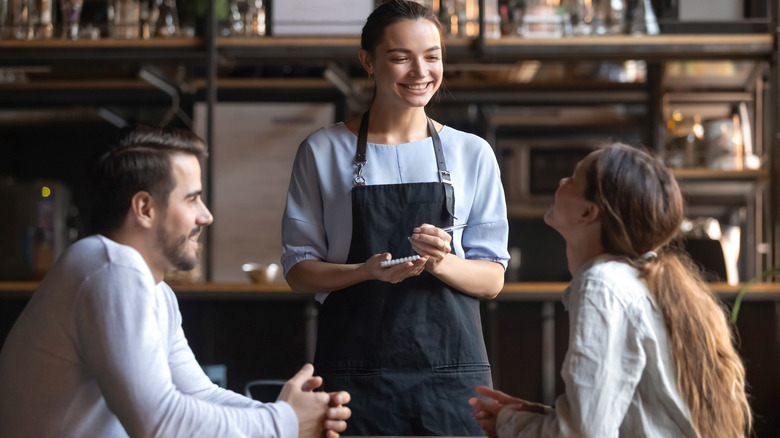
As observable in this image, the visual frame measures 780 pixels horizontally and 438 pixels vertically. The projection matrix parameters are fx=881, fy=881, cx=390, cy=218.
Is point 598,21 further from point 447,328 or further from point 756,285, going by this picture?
point 447,328

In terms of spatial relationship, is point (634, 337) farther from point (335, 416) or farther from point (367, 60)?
point (367, 60)

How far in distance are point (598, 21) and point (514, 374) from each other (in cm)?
159

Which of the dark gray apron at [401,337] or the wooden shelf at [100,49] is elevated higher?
the wooden shelf at [100,49]

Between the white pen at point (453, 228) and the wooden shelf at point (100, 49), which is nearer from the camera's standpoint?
the white pen at point (453, 228)

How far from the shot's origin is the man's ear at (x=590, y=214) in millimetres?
1429

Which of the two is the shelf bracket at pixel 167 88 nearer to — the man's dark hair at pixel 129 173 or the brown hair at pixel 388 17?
the brown hair at pixel 388 17

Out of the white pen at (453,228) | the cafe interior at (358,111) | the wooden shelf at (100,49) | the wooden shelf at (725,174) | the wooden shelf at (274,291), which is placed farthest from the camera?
the wooden shelf at (725,174)

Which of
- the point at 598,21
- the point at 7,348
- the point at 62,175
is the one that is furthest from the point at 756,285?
the point at 62,175

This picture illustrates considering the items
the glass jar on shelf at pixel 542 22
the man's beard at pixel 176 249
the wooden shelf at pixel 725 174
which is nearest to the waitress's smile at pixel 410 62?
the man's beard at pixel 176 249

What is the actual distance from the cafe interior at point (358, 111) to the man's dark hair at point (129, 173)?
1.47 m

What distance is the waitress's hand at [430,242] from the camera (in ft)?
5.22

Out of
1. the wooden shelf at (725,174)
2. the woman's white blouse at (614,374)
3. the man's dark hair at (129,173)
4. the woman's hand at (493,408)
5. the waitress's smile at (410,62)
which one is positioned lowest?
the woman's hand at (493,408)

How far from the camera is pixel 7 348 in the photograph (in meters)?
1.25

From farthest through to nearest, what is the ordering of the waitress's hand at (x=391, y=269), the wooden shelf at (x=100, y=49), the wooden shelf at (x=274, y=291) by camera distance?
the wooden shelf at (x=100, y=49), the wooden shelf at (x=274, y=291), the waitress's hand at (x=391, y=269)
